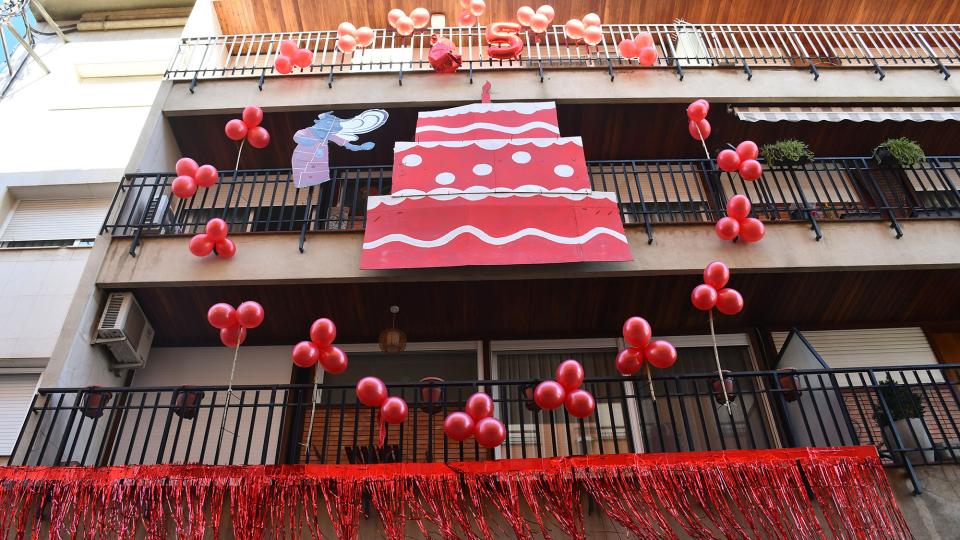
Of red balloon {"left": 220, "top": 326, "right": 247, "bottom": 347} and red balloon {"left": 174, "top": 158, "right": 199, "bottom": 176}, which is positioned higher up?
red balloon {"left": 174, "top": 158, "right": 199, "bottom": 176}

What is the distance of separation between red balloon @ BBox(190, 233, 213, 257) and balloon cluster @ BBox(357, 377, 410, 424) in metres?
2.82

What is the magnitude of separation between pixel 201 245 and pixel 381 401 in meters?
3.05

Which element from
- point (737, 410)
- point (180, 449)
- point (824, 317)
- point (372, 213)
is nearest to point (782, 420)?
point (737, 410)

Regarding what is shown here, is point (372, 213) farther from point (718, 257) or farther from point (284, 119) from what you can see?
point (718, 257)

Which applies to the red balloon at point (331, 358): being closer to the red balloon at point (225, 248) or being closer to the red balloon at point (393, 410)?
the red balloon at point (393, 410)

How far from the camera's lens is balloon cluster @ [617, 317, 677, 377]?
19.6ft

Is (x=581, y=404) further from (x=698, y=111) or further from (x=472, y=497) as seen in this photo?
(x=698, y=111)

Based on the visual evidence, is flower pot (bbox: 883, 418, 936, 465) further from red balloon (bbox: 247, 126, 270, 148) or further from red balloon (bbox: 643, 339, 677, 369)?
red balloon (bbox: 247, 126, 270, 148)

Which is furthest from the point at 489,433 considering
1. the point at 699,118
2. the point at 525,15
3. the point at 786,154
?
the point at 525,15

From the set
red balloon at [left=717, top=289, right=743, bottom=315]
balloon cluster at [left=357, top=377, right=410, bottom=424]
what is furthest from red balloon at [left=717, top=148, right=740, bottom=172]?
balloon cluster at [left=357, top=377, right=410, bottom=424]

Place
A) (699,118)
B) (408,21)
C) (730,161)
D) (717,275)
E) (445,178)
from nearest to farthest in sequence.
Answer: (717,275), (730,161), (445,178), (699,118), (408,21)

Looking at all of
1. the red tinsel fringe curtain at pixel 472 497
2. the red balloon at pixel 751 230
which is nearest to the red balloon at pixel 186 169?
the red tinsel fringe curtain at pixel 472 497

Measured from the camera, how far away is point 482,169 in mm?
7977

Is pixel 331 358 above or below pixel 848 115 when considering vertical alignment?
below
